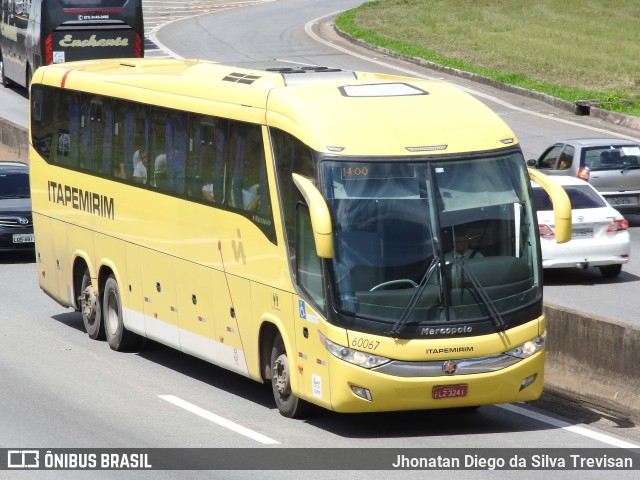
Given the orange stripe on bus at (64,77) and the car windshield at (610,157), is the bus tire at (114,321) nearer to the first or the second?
the orange stripe on bus at (64,77)

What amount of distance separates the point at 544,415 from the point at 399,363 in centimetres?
226

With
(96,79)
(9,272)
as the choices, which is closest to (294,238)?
(96,79)

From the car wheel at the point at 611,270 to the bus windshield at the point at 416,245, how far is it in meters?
10.9

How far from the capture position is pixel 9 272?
80.3 feet

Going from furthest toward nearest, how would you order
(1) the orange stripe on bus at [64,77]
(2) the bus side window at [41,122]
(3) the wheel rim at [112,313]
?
1. (2) the bus side window at [41,122]
2. (1) the orange stripe on bus at [64,77]
3. (3) the wheel rim at [112,313]

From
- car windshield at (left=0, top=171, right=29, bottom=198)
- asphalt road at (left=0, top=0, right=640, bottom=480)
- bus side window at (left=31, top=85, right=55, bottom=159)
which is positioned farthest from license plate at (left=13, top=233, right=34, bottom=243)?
bus side window at (left=31, top=85, right=55, bottom=159)

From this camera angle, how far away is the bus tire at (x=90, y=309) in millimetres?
18562

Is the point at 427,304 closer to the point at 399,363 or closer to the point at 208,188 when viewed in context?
the point at 399,363

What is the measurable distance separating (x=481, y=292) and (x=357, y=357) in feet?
4.13

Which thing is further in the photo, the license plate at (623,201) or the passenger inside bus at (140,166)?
the license plate at (623,201)

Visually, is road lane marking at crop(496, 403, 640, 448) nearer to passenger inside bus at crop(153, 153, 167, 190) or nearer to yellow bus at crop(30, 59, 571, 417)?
yellow bus at crop(30, 59, 571, 417)

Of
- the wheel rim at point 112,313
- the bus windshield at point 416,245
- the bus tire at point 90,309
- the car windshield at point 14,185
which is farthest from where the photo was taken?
the car windshield at point 14,185

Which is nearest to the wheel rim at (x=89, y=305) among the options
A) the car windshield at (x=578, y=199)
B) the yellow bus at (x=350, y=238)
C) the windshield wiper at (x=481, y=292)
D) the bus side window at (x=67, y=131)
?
the bus side window at (x=67, y=131)

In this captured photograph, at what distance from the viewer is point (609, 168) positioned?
27.3m
